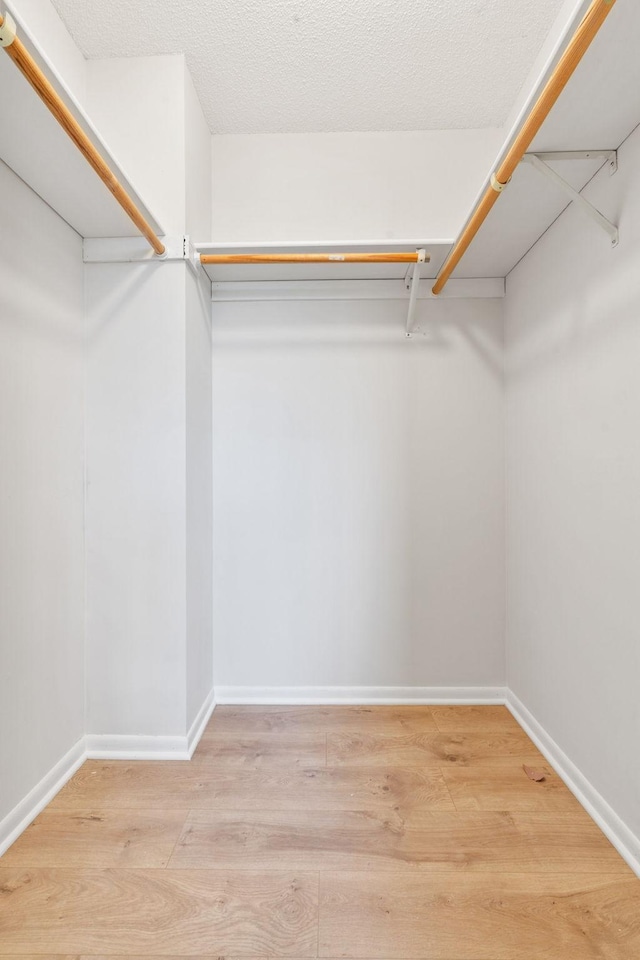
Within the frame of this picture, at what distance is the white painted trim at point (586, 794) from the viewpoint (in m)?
1.43

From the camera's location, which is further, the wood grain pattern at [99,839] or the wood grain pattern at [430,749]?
the wood grain pattern at [430,749]

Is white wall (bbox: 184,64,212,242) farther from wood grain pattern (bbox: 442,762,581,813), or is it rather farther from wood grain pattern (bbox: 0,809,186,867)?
wood grain pattern (bbox: 442,762,581,813)

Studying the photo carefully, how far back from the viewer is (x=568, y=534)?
185cm

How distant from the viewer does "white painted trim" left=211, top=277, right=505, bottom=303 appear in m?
2.42

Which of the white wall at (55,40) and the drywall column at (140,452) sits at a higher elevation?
the white wall at (55,40)

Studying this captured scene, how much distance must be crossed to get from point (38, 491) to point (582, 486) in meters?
1.85

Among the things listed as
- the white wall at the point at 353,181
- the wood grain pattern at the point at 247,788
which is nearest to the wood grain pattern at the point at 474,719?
the wood grain pattern at the point at 247,788

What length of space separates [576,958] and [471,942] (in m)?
0.23

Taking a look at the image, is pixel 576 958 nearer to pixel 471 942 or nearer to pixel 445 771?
pixel 471 942

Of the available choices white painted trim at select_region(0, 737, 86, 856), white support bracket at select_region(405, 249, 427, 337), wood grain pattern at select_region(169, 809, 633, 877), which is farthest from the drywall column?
white support bracket at select_region(405, 249, 427, 337)

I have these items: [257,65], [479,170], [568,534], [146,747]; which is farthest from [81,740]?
[479,170]

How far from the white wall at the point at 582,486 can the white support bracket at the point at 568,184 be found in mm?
35

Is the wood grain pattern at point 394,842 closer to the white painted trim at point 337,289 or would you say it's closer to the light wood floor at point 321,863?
the light wood floor at point 321,863

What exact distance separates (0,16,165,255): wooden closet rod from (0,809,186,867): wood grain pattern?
1.96m
